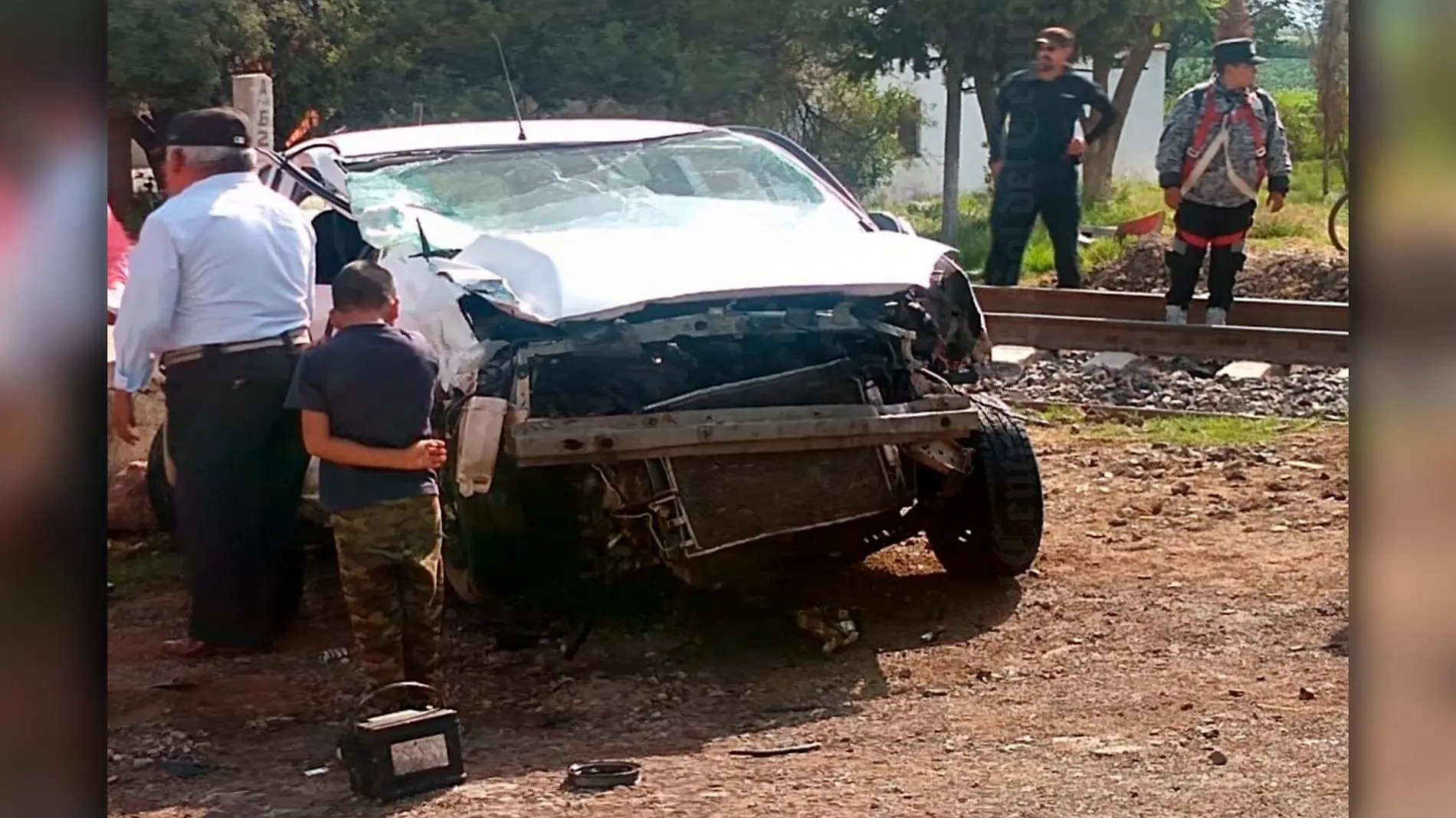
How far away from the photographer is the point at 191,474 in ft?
15.0

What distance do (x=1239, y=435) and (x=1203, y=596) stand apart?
7.07ft

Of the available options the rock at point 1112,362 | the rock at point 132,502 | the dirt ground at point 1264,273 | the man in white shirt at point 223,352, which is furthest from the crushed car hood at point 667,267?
the dirt ground at point 1264,273

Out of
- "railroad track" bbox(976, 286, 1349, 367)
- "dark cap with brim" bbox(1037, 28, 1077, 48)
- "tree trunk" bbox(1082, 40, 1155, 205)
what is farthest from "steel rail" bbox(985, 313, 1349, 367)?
"dark cap with brim" bbox(1037, 28, 1077, 48)

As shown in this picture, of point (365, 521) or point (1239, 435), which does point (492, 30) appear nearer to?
point (1239, 435)

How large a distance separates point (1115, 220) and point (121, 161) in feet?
21.5

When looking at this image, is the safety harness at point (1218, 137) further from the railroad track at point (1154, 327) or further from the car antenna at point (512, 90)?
the car antenna at point (512, 90)

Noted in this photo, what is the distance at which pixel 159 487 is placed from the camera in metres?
5.82

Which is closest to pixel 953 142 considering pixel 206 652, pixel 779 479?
pixel 779 479

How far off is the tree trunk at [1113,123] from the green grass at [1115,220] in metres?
0.19

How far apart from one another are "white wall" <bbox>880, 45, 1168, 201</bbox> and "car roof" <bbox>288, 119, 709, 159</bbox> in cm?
328
